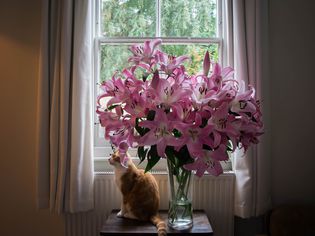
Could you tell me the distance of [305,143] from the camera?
2.08m

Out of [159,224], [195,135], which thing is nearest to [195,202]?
[159,224]

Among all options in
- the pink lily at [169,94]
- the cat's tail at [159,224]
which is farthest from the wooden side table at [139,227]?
the pink lily at [169,94]

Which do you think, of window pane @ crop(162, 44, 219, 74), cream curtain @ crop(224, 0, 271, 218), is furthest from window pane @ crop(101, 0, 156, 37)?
cream curtain @ crop(224, 0, 271, 218)

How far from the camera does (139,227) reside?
1744mm

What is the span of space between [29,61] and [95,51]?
15.6 inches

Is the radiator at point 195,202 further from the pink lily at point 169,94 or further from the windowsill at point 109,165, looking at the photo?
the pink lily at point 169,94

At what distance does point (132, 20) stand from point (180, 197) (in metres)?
1.15

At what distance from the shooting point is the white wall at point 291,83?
2.07 m

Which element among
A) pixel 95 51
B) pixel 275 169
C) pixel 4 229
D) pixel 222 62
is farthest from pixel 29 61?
pixel 275 169

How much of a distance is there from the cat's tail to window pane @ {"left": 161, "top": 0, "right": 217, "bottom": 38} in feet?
3.63

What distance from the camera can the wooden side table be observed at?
1.66 meters

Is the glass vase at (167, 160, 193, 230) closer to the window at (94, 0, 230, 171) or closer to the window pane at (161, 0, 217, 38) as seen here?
the window at (94, 0, 230, 171)

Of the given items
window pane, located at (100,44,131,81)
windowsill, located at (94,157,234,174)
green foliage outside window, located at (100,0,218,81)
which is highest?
green foliage outside window, located at (100,0,218,81)

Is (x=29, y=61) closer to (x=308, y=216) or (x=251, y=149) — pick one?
(x=251, y=149)
